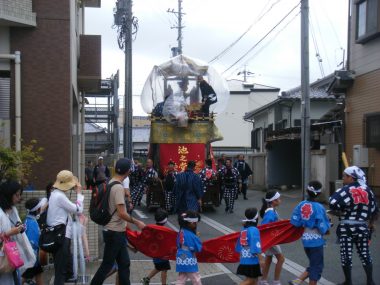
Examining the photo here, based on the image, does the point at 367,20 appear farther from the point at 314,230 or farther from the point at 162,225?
the point at 162,225

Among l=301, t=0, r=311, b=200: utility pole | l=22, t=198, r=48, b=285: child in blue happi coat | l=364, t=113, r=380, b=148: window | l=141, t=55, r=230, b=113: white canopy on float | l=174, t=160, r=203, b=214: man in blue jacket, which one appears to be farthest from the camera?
l=141, t=55, r=230, b=113: white canopy on float

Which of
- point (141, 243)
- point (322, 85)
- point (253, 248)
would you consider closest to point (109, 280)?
point (141, 243)

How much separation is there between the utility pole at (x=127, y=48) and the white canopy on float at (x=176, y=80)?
1.96ft

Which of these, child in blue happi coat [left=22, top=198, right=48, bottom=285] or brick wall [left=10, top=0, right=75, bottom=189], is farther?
brick wall [left=10, top=0, right=75, bottom=189]

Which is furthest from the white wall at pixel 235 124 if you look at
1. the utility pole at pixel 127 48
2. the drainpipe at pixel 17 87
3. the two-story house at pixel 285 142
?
the drainpipe at pixel 17 87

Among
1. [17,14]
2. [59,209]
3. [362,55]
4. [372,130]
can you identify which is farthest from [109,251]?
[362,55]

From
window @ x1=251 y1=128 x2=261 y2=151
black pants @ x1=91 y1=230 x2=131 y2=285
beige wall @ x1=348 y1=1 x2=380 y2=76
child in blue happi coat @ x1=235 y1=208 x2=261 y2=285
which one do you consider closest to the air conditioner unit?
beige wall @ x1=348 y1=1 x2=380 y2=76

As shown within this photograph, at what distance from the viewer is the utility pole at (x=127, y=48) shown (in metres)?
19.1

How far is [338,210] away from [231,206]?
9540 millimetres

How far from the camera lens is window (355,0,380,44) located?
51.5 feet

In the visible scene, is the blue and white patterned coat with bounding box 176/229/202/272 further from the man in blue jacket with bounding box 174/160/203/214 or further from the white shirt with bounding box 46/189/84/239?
the man in blue jacket with bounding box 174/160/203/214

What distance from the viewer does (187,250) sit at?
6656mm

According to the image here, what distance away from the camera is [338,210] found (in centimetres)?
744

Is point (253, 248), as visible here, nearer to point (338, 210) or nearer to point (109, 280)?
point (338, 210)
